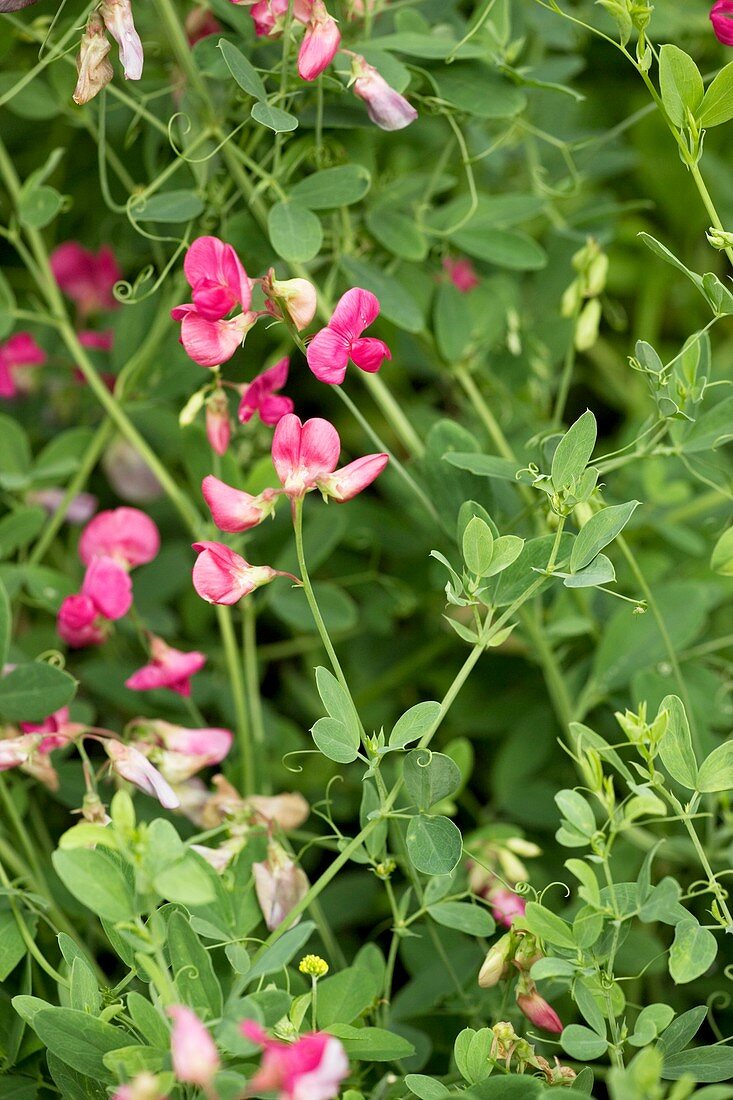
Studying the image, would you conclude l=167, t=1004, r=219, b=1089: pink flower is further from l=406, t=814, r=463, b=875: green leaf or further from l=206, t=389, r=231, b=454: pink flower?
l=206, t=389, r=231, b=454: pink flower

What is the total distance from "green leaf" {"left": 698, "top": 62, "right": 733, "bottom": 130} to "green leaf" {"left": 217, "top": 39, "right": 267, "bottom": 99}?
0.97ft

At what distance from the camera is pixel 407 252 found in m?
0.99

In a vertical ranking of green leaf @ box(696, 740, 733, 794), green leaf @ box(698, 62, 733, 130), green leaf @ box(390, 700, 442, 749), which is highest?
green leaf @ box(698, 62, 733, 130)

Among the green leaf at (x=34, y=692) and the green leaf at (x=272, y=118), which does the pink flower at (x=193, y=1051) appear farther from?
the green leaf at (x=272, y=118)

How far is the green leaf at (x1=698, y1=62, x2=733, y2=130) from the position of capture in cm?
73

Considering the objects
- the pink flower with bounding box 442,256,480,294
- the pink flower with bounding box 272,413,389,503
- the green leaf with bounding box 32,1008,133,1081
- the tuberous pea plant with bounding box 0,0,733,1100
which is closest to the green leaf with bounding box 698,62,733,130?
the tuberous pea plant with bounding box 0,0,733,1100

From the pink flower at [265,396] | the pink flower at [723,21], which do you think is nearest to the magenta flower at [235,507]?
the pink flower at [265,396]

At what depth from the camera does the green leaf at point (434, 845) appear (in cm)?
68

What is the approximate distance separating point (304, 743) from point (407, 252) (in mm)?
499

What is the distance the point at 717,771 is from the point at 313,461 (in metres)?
0.30

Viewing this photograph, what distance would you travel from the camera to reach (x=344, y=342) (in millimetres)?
717

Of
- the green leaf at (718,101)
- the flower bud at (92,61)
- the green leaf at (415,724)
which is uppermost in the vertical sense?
the flower bud at (92,61)

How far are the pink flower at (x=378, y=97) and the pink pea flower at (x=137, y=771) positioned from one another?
0.49m

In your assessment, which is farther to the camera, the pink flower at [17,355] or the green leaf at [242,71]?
the pink flower at [17,355]
